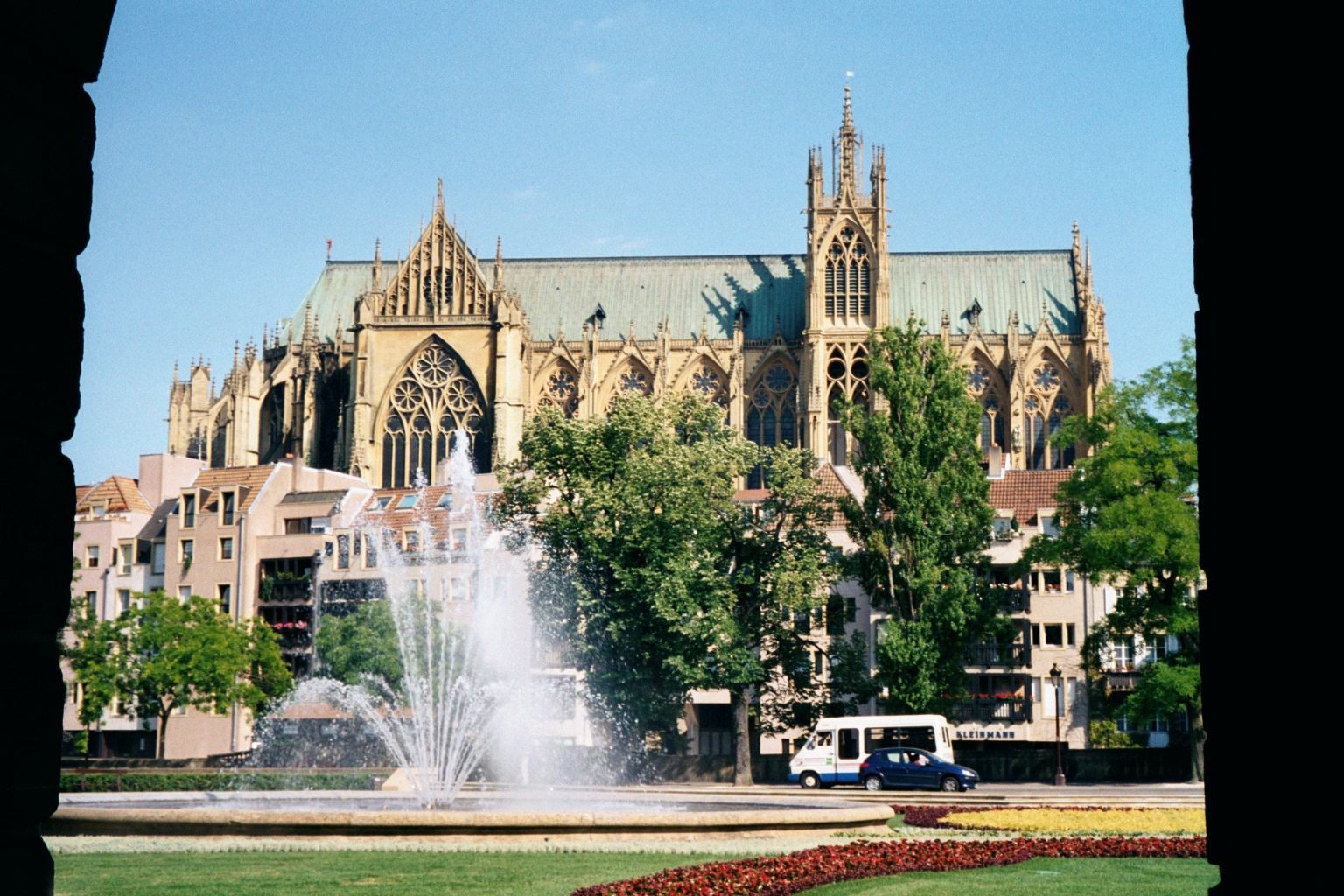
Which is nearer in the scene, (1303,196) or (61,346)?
(1303,196)

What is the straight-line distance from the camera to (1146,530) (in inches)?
1844

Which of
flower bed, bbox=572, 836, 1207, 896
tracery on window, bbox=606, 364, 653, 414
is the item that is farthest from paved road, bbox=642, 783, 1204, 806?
tracery on window, bbox=606, 364, 653, 414

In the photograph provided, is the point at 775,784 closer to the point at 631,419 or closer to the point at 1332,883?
the point at 631,419

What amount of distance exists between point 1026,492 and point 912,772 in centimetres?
2916

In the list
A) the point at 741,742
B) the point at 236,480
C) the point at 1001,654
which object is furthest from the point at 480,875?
the point at 236,480

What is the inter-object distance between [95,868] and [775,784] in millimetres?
32660

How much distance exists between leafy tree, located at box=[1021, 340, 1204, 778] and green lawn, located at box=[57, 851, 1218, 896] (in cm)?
2641

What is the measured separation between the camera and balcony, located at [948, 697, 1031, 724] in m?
63.4

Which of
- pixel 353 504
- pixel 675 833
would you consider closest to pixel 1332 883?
pixel 675 833

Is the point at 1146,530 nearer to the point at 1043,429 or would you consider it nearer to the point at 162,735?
the point at 162,735

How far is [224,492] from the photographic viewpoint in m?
77.1

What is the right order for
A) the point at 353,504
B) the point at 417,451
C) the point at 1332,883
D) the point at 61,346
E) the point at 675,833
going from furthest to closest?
the point at 417,451
the point at 353,504
the point at 675,833
the point at 61,346
the point at 1332,883

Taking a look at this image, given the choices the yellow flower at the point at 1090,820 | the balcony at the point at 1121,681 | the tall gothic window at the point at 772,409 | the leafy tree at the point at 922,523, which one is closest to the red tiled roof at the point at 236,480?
the tall gothic window at the point at 772,409

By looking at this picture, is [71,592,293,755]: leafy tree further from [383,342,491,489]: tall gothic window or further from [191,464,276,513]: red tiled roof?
[383,342,491,489]: tall gothic window
